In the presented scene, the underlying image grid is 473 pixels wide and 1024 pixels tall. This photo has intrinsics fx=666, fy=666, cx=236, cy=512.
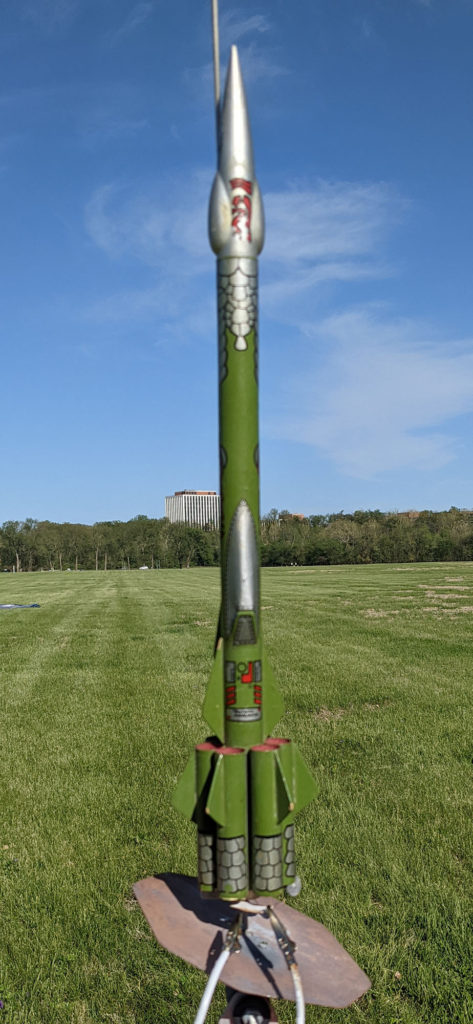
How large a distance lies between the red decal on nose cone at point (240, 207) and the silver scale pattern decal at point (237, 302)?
0.12 m

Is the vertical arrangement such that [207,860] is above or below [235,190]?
below

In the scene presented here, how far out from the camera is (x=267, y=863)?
2545 mm

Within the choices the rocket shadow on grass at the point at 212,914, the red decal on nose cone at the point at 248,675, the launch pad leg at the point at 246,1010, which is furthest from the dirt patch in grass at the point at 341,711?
the red decal on nose cone at the point at 248,675

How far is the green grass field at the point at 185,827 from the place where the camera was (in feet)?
11.0

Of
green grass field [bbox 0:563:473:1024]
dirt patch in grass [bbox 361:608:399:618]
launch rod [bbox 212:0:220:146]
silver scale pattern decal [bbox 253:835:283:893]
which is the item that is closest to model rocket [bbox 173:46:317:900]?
silver scale pattern decal [bbox 253:835:283:893]

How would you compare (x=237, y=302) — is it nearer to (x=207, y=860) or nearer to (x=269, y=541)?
(x=207, y=860)

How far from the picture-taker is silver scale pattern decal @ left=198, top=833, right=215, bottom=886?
2.59 meters

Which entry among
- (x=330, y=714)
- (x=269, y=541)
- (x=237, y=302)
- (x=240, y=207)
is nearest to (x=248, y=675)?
(x=237, y=302)

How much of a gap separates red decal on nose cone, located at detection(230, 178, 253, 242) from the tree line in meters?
76.2

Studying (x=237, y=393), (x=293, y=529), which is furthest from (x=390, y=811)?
(x=293, y=529)

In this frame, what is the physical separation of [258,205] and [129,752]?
5.46 meters

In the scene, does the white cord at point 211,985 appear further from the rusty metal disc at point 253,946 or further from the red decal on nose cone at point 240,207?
the red decal on nose cone at point 240,207

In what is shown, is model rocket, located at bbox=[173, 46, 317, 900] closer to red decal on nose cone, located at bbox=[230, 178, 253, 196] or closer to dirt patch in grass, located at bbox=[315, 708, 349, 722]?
red decal on nose cone, located at bbox=[230, 178, 253, 196]

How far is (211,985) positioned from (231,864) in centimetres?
40
